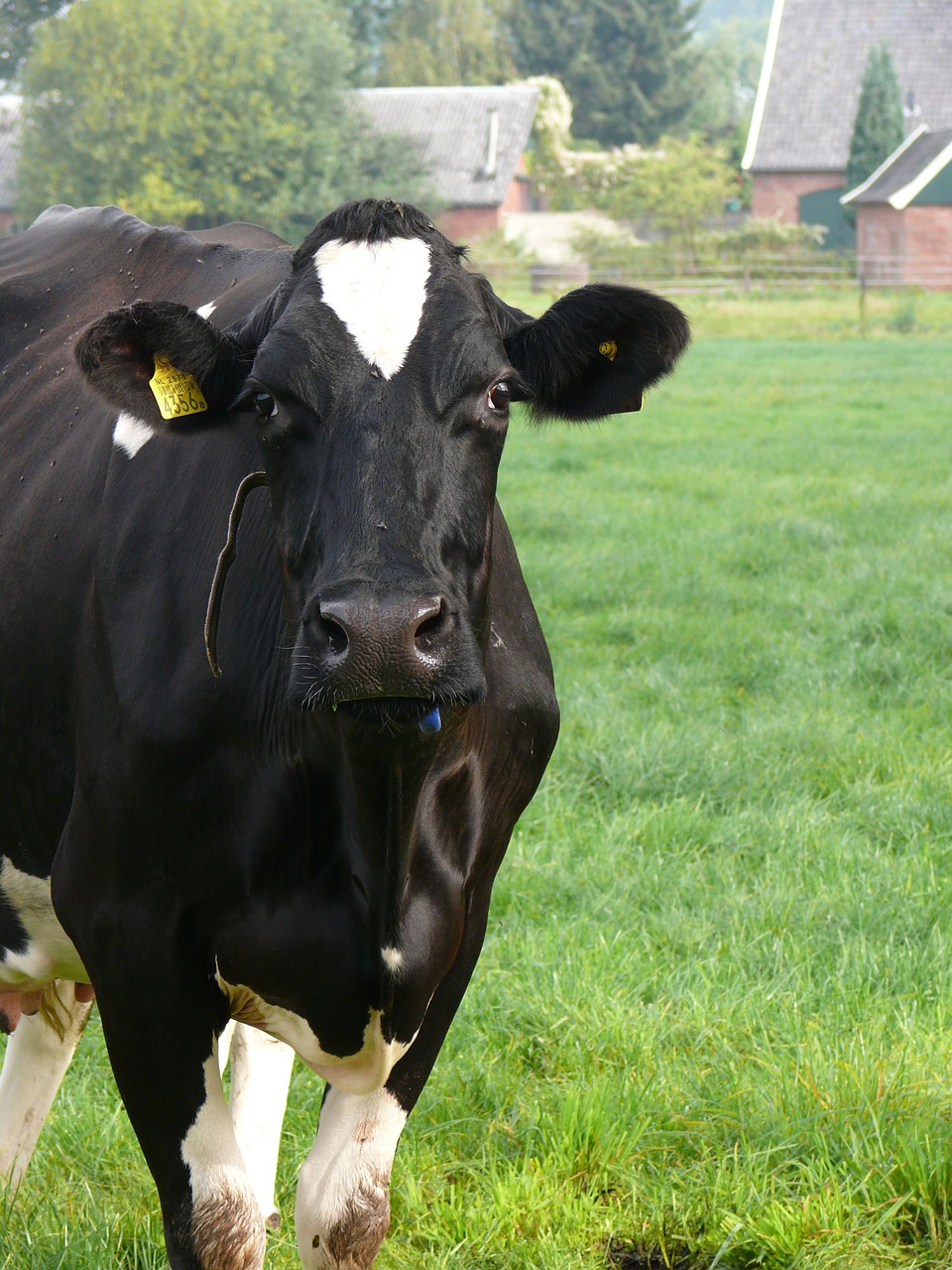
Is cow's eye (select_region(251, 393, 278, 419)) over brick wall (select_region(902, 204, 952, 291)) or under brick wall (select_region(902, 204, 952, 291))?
over

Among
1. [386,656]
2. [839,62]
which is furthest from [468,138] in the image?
[386,656]

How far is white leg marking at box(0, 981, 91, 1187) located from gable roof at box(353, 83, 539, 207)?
54480 mm

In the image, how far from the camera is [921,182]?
4328 cm

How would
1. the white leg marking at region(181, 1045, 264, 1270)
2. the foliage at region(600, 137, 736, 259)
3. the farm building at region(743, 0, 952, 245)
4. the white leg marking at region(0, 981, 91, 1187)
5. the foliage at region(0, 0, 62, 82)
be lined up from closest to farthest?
the white leg marking at region(181, 1045, 264, 1270), the white leg marking at region(0, 981, 91, 1187), the foliage at region(600, 137, 736, 259), the farm building at region(743, 0, 952, 245), the foliage at region(0, 0, 62, 82)

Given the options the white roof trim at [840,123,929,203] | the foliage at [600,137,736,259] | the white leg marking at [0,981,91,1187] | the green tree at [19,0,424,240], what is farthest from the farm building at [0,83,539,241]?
the white leg marking at [0,981,91,1187]

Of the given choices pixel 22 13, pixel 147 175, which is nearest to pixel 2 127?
pixel 22 13

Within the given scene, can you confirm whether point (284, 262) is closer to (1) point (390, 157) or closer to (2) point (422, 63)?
(1) point (390, 157)

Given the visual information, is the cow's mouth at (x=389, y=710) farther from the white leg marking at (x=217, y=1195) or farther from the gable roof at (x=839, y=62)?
the gable roof at (x=839, y=62)

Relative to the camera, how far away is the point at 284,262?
10.4 ft

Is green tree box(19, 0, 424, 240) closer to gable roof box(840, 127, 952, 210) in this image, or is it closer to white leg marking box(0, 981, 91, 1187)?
gable roof box(840, 127, 952, 210)

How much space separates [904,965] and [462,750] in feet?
6.07

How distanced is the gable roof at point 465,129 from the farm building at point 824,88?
28.9 feet

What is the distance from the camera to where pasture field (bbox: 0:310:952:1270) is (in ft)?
9.80

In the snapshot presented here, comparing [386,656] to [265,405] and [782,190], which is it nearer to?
[265,405]
